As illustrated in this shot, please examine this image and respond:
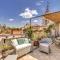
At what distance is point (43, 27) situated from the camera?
4.83 metres

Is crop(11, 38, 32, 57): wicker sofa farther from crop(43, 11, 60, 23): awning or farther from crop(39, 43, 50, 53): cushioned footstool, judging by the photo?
crop(43, 11, 60, 23): awning

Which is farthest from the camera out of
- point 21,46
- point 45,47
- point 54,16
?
point 54,16

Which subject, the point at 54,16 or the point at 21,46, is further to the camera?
the point at 54,16

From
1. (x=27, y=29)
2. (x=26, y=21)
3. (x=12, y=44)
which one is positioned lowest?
(x=12, y=44)

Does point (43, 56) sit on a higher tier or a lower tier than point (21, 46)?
lower

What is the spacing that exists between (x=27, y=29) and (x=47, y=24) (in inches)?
33.3

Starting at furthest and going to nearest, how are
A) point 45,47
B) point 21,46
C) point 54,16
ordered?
1. point 54,16
2. point 45,47
3. point 21,46

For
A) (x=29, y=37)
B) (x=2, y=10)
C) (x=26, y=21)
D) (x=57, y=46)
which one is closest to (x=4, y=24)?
(x=2, y=10)

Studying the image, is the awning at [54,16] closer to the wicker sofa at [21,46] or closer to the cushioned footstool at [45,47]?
the cushioned footstool at [45,47]

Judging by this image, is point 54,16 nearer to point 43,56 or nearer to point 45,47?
point 45,47

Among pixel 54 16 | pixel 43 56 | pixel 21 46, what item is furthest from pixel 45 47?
pixel 54 16

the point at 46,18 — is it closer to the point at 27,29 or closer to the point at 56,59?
the point at 27,29

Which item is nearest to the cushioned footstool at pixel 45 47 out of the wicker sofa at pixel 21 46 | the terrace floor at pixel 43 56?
the terrace floor at pixel 43 56

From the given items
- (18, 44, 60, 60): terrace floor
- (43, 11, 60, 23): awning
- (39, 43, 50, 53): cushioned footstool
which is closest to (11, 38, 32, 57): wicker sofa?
(18, 44, 60, 60): terrace floor
